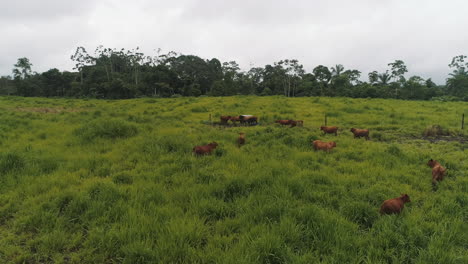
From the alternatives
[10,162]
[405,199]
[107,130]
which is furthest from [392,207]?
[107,130]

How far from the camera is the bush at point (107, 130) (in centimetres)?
840

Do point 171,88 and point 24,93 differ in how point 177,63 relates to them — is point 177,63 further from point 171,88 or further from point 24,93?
point 24,93

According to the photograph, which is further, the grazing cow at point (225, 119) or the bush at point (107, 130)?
the grazing cow at point (225, 119)

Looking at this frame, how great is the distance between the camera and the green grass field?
297 cm

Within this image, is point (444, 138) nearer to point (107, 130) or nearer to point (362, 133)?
point (362, 133)

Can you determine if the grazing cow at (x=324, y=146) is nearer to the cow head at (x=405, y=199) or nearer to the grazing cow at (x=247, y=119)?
the cow head at (x=405, y=199)

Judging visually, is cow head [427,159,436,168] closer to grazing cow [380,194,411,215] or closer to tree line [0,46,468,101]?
grazing cow [380,194,411,215]

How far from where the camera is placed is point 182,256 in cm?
289

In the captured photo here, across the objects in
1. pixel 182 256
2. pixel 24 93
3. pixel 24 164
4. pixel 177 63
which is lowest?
pixel 182 256

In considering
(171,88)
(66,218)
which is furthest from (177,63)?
(66,218)

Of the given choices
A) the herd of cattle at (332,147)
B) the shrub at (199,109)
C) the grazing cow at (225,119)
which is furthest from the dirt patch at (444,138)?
the shrub at (199,109)

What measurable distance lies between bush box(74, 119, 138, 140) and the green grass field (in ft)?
2.79

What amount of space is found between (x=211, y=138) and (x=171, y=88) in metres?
A: 50.6

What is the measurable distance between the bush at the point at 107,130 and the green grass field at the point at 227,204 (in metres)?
0.85
